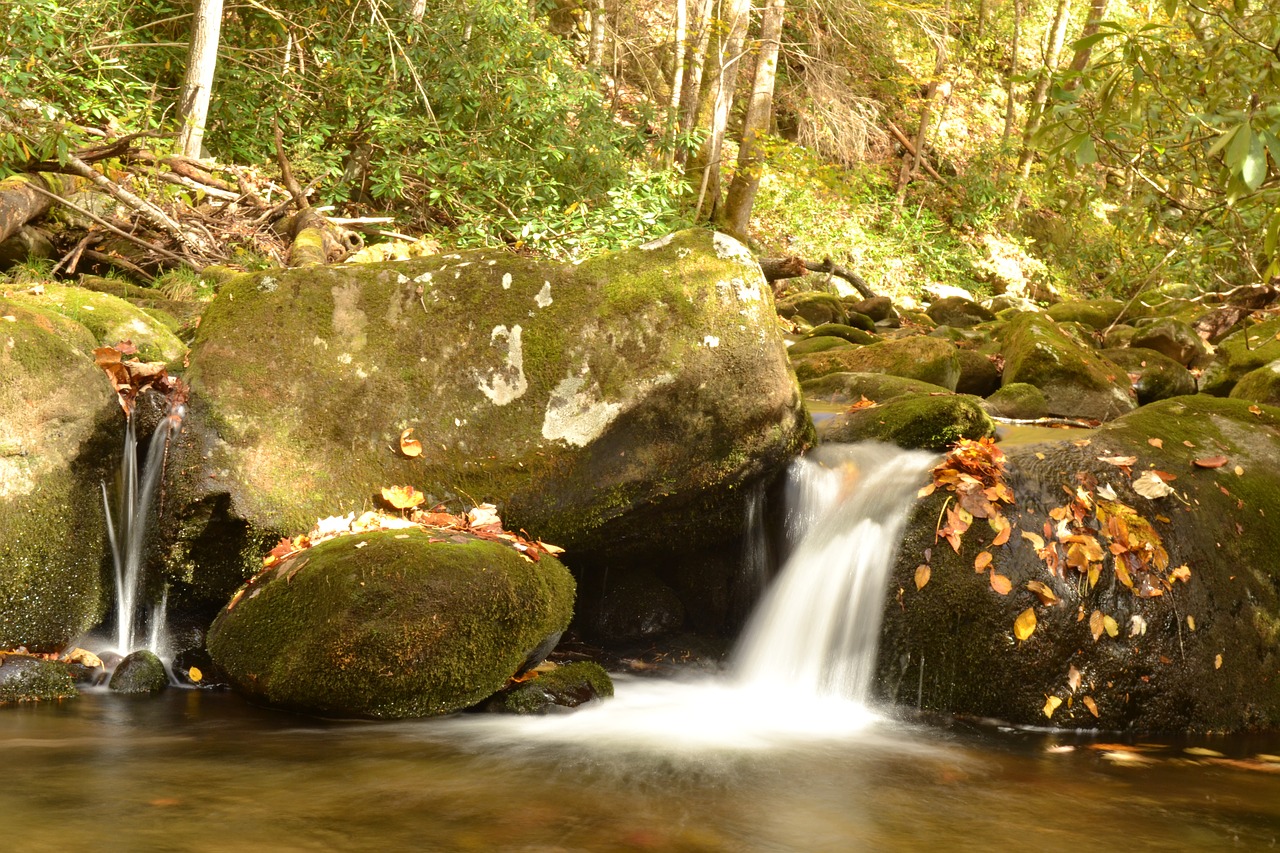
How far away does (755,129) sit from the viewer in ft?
51.6

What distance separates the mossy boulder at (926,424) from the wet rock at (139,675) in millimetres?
3923

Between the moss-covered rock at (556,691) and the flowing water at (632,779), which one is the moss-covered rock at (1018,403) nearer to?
the flowing water at (632,779)

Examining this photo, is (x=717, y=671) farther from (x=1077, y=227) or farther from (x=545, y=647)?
(x=1077, y=227)

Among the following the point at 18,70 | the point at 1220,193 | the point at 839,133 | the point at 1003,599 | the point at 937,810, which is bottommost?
the point at 937,810

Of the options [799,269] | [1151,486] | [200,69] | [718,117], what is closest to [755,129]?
[718,117]

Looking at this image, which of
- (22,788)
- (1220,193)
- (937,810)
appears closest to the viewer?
(22,788)

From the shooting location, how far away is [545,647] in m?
4.69

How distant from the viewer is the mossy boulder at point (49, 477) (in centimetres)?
458

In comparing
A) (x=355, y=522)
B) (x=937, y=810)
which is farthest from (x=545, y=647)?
(x=937, y=810)

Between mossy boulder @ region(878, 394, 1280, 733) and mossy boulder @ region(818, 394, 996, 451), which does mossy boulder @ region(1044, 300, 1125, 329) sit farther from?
mossy boulder @ region(878, 394, 1280, 733)

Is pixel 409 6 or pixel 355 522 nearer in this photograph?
pixel 355 522

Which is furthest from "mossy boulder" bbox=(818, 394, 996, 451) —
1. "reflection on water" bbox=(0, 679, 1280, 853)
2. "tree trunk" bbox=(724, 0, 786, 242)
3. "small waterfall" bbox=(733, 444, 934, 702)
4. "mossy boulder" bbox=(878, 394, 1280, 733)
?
"tree trunk" bbox=(724, 0, 786, 242)

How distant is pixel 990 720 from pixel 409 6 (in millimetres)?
10896

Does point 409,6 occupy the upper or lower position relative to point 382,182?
upper
